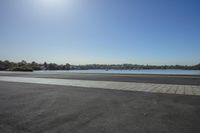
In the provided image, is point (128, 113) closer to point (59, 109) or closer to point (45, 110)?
point (59, 109)

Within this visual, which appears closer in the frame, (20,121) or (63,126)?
(63,126)

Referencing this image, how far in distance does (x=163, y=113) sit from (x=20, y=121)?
11.5ft

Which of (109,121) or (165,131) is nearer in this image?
(165,131)

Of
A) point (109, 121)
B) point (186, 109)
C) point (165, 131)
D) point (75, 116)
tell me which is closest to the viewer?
point (165, 131)

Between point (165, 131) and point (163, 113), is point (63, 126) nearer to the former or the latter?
point (165, 131)

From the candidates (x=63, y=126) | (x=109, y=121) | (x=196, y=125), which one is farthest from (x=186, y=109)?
(x=63, y=126)

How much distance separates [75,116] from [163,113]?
2280 millimetres

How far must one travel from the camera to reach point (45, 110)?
4301mm

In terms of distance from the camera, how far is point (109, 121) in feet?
11.1

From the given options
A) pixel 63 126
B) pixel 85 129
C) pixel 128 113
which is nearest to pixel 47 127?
pixel 63 126

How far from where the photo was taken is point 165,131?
9.34 ft

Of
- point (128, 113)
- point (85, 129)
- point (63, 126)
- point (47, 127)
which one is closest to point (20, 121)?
point (47, 127)

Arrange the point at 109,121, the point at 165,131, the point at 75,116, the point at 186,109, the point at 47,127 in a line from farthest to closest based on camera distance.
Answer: the point at 186,109 → the point at 75,116 → the point at 109,121 → the point at 47,127 → the point at 165,131

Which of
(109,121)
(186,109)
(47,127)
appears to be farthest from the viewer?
(186,109)
